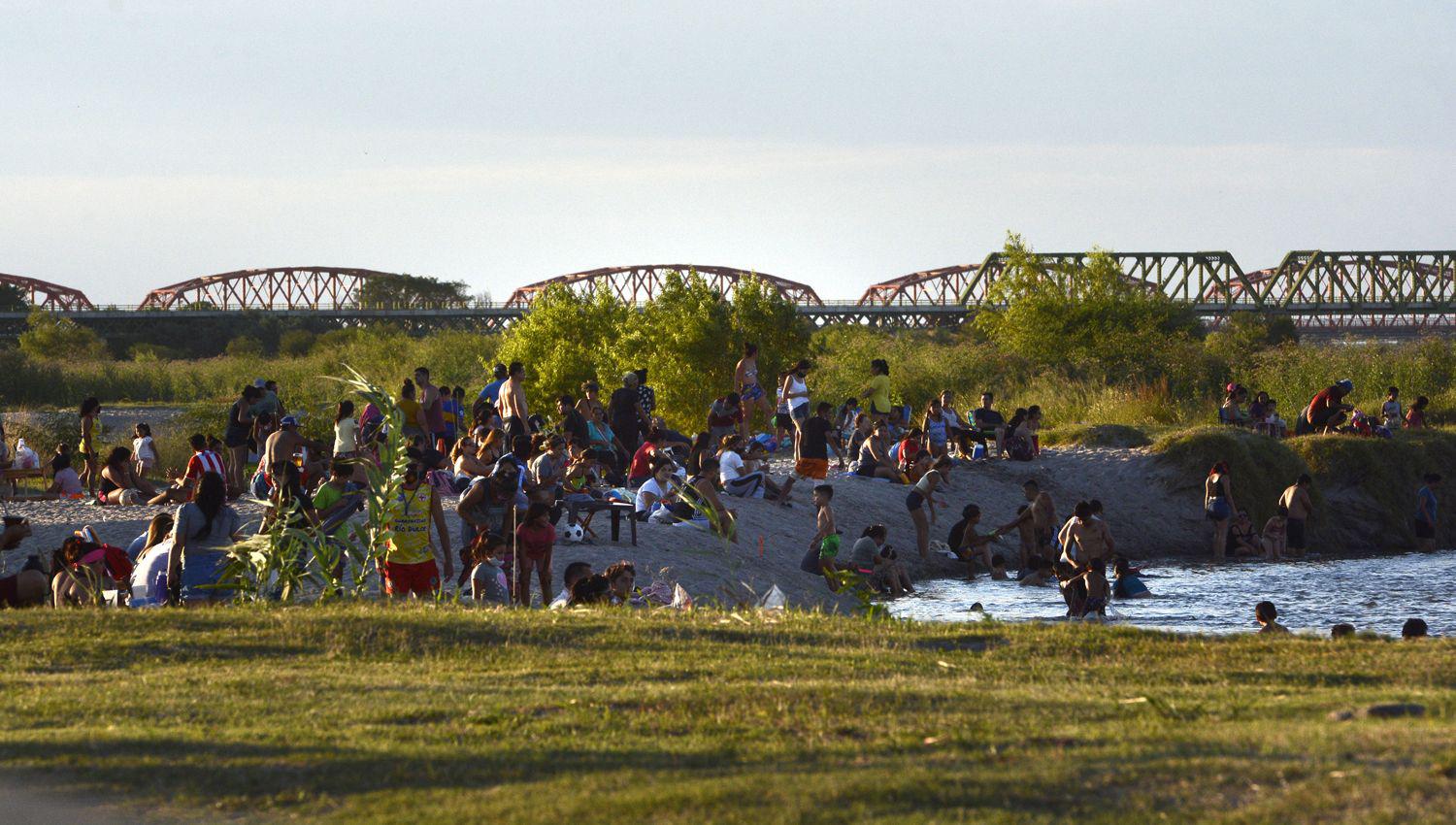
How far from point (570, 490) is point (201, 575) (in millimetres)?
5008

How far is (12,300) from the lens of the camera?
107 metres

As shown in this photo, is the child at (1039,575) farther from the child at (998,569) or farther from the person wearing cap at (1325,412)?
the person wearing cap at (1325,412)

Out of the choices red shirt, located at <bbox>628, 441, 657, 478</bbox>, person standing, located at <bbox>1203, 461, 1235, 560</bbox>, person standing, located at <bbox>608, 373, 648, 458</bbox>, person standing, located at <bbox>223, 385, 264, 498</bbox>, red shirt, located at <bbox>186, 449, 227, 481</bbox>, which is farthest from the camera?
person standing, located at <bbox>1203, 461, 1235, 560</bbox>

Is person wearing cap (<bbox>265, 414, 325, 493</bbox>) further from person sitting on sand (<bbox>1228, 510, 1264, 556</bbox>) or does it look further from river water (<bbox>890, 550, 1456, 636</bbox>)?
person sitting on sand (<bbox>1228, 510, 1264, 556</bbox>)

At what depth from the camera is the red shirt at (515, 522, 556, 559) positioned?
1238 centimetres

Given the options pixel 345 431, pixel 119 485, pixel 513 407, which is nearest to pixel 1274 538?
pixel 513 407

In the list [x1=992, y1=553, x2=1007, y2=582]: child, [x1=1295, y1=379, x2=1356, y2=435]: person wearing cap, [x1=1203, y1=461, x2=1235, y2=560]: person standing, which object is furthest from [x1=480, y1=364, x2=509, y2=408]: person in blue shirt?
[x1=1295, y1=379, x2=1356, y2=435]: person wearing cap

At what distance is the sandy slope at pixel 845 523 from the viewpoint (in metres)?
15.7

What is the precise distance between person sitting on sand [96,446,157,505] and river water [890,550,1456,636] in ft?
29.1

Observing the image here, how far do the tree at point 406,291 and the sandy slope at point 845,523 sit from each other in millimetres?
100842

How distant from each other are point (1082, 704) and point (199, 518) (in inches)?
272

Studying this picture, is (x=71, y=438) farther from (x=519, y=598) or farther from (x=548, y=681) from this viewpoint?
(x=548, y=681)

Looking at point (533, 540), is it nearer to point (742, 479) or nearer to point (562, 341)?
point (742, 479)

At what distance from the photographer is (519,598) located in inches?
488
